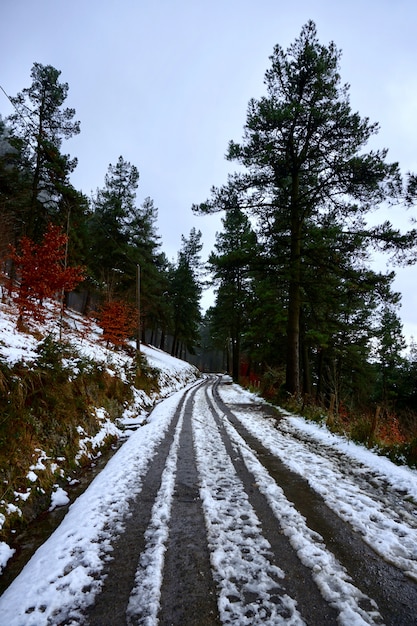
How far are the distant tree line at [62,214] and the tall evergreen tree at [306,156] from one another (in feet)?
26.3

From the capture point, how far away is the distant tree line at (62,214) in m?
14.2

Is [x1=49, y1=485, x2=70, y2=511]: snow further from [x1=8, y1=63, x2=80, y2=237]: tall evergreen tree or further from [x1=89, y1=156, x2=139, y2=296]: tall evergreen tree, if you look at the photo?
[x1=89, y1=156, x2=139, y2=296]: tall evergreen tree

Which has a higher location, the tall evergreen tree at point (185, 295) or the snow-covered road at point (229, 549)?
the tall evergreen tree at point (185, 295)

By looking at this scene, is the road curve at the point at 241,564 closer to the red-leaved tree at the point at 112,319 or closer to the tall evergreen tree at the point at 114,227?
the red-leaved tree at the point at 112,319

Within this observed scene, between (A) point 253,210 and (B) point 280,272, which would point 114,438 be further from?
(A) point 253,210

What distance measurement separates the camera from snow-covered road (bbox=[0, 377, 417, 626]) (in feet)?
6.88

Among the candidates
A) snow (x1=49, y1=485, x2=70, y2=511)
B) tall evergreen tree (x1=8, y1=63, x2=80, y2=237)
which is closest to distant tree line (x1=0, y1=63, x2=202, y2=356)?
tall evergreen tree (x1=8, y1=63, x2=80, y2=237)

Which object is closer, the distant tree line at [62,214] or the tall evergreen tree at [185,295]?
the distant tree line at [62,214]

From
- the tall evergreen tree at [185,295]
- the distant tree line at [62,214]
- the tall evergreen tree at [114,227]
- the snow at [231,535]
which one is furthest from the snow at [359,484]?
the tall evergreen tree at [185,295]

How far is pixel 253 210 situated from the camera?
493 inches

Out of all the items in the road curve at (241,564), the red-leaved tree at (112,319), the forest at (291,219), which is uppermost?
the forest at (291,219)

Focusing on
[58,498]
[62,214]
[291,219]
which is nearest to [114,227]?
[62,214]

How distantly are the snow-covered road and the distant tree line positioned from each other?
7.80 m

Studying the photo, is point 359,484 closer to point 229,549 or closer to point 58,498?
point 229,549
